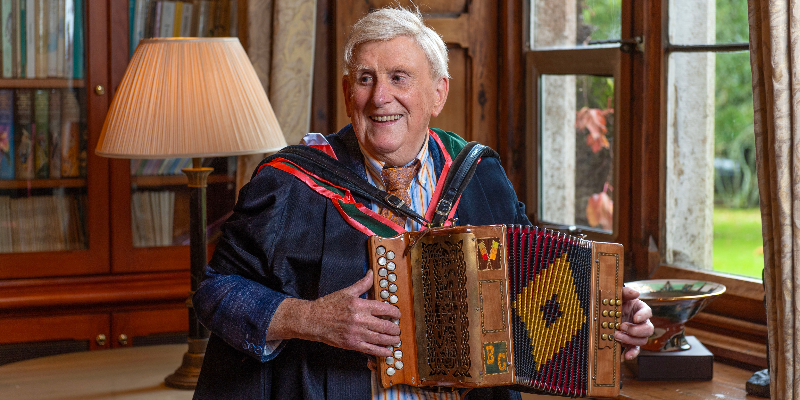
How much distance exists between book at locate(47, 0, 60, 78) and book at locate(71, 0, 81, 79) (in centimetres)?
5

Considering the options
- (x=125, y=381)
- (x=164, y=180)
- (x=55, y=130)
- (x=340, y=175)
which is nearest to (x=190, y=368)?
(x=125, y=381)

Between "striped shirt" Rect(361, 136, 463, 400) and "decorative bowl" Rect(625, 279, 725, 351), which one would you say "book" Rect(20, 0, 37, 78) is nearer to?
"striped shirt" Rect(361, 136, 463, 400)

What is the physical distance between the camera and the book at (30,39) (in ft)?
8.52

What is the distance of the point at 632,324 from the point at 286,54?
62.8 inches

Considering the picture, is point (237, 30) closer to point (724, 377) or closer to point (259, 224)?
point (259, 224)

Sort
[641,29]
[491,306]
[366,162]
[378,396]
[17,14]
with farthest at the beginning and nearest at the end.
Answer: [17,14] < [641,29] < [366,162] < [378,396] < [491,306]

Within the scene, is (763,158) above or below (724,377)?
above

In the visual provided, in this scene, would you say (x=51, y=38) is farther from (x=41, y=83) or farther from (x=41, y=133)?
(x=41, y=133)

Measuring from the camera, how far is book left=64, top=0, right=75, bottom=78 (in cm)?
263

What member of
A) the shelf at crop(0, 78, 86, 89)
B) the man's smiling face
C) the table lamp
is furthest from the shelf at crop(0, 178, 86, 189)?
the man's smiling face

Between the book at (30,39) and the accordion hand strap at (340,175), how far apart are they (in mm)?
1414

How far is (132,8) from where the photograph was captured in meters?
2.70

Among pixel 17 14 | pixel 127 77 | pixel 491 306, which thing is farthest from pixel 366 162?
pixel 17 14

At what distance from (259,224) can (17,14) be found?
1.53 m
